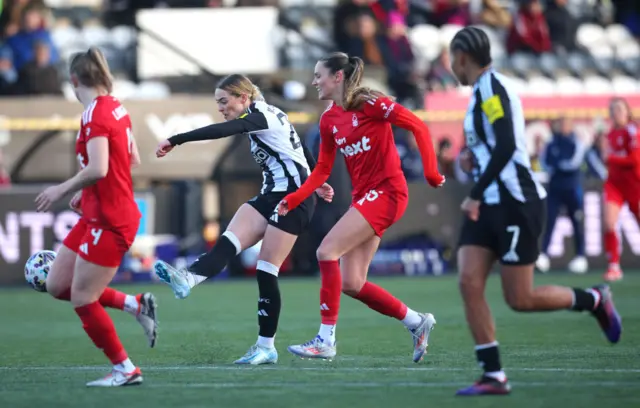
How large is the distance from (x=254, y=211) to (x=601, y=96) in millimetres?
13885

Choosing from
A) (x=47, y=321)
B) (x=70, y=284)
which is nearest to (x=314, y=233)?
(x=47, y=321)

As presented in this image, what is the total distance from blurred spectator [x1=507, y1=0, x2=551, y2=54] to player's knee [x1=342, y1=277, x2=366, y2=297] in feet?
54.2

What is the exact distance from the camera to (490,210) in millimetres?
7262

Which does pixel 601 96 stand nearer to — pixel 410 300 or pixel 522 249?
pixel 410 300

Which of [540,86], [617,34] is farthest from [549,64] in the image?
[617,34]

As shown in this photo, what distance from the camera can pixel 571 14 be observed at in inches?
1037

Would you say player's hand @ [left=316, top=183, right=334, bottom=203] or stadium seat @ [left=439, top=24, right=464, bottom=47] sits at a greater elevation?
stadium seat @ [left=439, top=24, right=464, bottom=47]

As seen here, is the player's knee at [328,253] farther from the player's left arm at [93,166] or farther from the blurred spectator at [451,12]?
the blurred spectator at [451,12]

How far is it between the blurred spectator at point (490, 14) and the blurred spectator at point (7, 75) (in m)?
9.14

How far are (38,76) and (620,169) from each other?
10.2 meters

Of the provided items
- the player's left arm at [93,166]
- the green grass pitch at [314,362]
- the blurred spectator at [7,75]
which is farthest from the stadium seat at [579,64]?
the player's left arm at [93,166]

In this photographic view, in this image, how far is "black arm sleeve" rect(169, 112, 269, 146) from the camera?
8.47 metres

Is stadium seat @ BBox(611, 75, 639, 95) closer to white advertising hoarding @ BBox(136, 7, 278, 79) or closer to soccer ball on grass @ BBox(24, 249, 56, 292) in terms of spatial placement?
white advertising hoarding @ BBox(136, 7, 278, 79)

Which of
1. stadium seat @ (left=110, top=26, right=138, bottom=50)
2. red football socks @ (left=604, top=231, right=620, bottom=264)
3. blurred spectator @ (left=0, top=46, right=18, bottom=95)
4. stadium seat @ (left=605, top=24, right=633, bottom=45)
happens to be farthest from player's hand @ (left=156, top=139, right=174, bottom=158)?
stadium seat @ (left=605, top=24, right=633, bottom=45)
